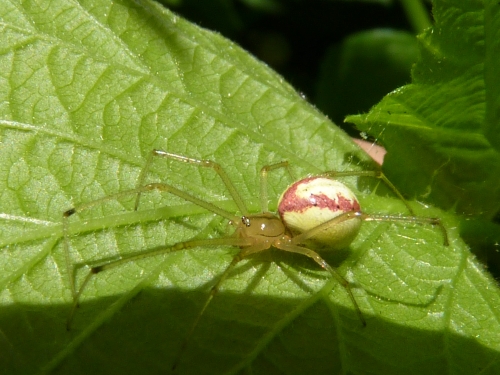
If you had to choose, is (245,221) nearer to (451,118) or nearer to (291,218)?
(291,218)

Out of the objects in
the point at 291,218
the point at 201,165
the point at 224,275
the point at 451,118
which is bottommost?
the point at 224,275

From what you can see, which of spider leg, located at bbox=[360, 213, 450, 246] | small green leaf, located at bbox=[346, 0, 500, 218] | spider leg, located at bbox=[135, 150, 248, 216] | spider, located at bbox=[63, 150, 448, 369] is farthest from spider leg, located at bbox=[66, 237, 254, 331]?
small green leaf, located at bbox=[346, 0, 500, 218]

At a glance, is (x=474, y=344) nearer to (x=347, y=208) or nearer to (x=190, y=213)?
(x=347, y=208)

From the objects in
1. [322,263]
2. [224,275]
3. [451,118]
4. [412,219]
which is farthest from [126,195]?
[451,118]

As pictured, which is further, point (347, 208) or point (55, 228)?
point (347, 208)

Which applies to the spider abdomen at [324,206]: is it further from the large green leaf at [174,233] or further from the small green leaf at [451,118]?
the small green leaf at [451,118]

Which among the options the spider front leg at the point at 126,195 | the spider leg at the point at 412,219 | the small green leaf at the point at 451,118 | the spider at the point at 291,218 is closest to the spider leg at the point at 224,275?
the spider at the point at 291,218

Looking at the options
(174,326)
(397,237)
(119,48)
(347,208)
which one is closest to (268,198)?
(347,208)
